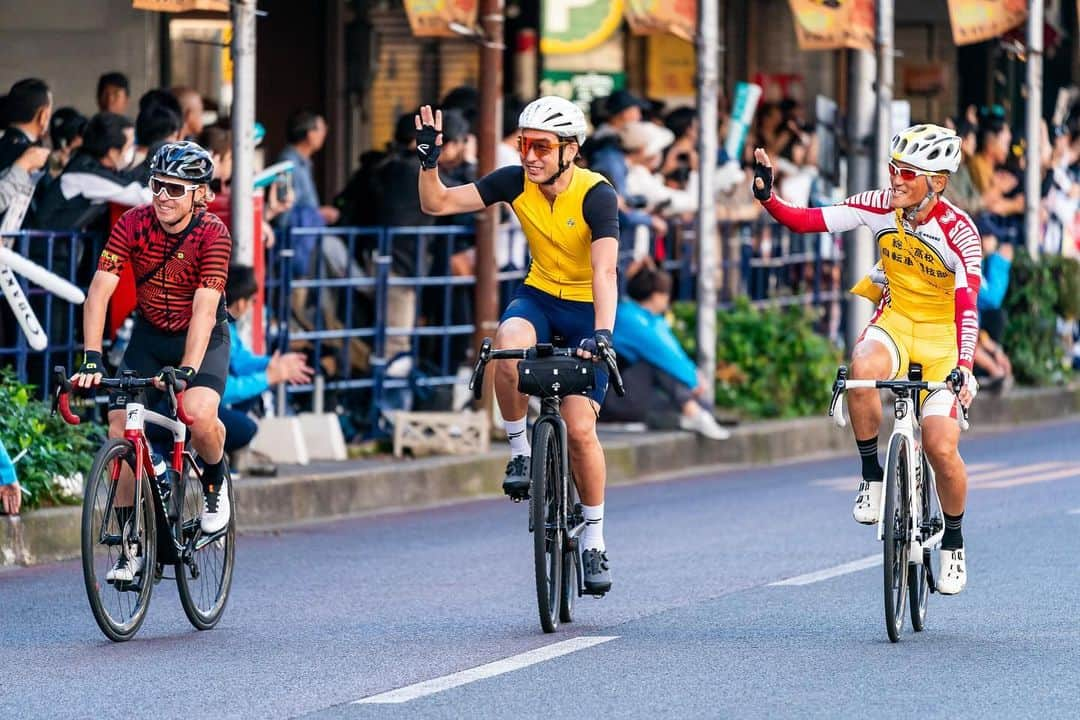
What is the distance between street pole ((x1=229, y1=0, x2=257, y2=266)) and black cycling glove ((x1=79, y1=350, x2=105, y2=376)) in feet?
14.4

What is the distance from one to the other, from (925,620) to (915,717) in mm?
2185

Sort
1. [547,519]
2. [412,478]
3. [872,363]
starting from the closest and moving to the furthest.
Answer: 1. [547,519]
2. [872,363]
3. [412,478]

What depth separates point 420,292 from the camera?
1630cm

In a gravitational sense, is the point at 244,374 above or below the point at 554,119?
below

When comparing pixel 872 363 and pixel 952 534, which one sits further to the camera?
pixel 952 534

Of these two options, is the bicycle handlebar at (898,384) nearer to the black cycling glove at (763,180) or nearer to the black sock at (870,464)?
the black sock at (870,464)

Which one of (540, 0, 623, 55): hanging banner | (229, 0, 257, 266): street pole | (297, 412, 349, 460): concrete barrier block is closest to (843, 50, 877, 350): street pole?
(540, 0, 623, 55): hanging banner

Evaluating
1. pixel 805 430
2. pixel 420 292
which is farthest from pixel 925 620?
pixel 805 430

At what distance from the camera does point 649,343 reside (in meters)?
17.1

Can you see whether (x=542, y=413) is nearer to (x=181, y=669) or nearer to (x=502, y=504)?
(x=181, y=669)

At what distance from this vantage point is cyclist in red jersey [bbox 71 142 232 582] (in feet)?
32.2

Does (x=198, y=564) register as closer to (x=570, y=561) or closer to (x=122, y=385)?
(x=122, y=385)

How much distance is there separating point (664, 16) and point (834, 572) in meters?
6.51

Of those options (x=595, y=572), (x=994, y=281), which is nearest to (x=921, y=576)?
(x=595, y=572)
